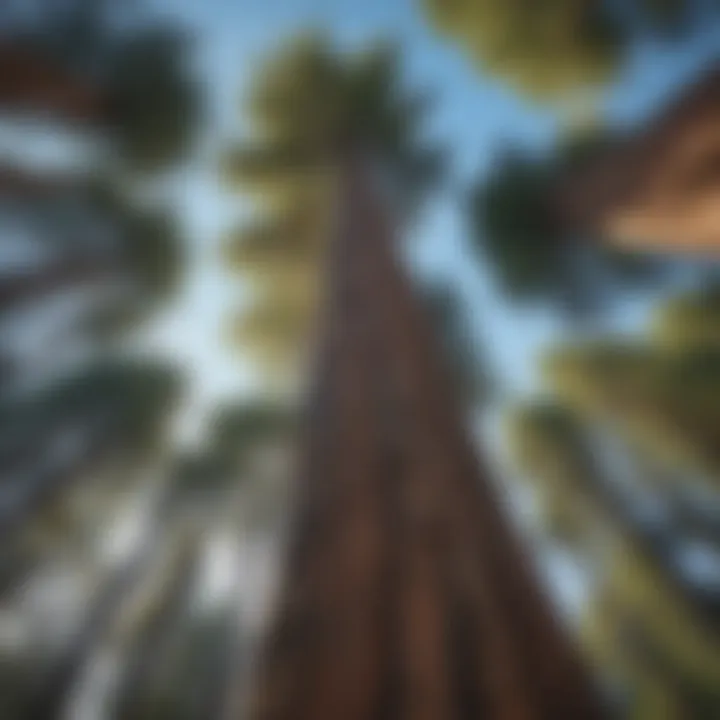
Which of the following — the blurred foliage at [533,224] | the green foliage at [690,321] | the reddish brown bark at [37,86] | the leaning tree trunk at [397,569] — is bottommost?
the leaning tree trunk at [397,569]

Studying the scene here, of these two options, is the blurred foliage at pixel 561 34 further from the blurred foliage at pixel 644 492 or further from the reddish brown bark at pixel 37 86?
the reddish brown bark at pixel 37 86

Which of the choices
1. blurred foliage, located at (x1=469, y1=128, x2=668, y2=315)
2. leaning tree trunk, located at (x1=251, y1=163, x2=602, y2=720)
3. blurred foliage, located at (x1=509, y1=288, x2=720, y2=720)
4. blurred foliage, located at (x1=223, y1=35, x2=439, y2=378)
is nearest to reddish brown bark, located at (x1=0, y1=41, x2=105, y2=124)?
blurred foliage, located at (x1=223, y1=35, x2=439, y2=378)

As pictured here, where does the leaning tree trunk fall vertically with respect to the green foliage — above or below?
below

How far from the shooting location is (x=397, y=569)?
9.80ft

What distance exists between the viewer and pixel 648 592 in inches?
131

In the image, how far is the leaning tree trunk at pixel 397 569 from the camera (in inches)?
109

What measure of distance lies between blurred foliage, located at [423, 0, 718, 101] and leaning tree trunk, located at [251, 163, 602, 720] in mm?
858

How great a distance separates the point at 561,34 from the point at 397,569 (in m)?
1.96

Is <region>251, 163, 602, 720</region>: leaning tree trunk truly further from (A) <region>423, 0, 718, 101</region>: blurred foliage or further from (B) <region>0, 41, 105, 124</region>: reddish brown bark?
(B) <region>0, 41, 105, 124</region>: reddish brown bark

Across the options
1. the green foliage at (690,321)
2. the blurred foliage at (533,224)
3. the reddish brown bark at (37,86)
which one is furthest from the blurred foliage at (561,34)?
the reddish brown bark at (37,86)

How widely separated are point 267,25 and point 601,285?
4.59 feet

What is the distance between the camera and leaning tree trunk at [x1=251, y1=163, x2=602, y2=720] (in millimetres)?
2779

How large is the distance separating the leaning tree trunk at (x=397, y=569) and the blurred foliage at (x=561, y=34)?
858 millimetres

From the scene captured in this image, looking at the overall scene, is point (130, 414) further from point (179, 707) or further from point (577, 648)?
point (577, 648)
